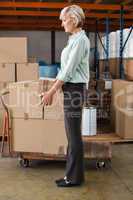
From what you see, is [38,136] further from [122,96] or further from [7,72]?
[122,96]

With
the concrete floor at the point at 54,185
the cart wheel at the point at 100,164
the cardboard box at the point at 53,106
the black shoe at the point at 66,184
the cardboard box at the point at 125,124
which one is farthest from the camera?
the cardboard box at the point at 125,124

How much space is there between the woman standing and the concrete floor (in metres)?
0.24

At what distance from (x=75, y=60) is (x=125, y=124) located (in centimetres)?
209

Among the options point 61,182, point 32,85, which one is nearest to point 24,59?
point 32,85

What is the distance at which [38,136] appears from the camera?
3.76 m

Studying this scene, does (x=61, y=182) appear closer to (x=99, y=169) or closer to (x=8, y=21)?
(x=99, y=169)

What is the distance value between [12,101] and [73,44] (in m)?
1.02

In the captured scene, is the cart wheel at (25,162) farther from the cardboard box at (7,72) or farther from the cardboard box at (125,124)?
the cardboard box at (125,124)

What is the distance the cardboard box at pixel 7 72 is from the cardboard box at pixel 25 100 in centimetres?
104

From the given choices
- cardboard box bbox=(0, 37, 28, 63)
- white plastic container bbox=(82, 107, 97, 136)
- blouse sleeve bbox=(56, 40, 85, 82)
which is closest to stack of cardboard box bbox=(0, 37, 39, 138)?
cardboard box bbox=(0, 37, 28, 63)

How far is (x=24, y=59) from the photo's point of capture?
Answer: 4812 millimetres

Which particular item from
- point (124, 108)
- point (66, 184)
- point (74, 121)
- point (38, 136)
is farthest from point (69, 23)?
point (124, 108)

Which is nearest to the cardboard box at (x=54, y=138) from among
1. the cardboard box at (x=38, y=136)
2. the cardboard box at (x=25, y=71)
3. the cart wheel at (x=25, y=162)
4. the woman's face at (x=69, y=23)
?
the cardboard box at (x=38, y=136)

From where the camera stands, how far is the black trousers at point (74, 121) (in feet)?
10.3
